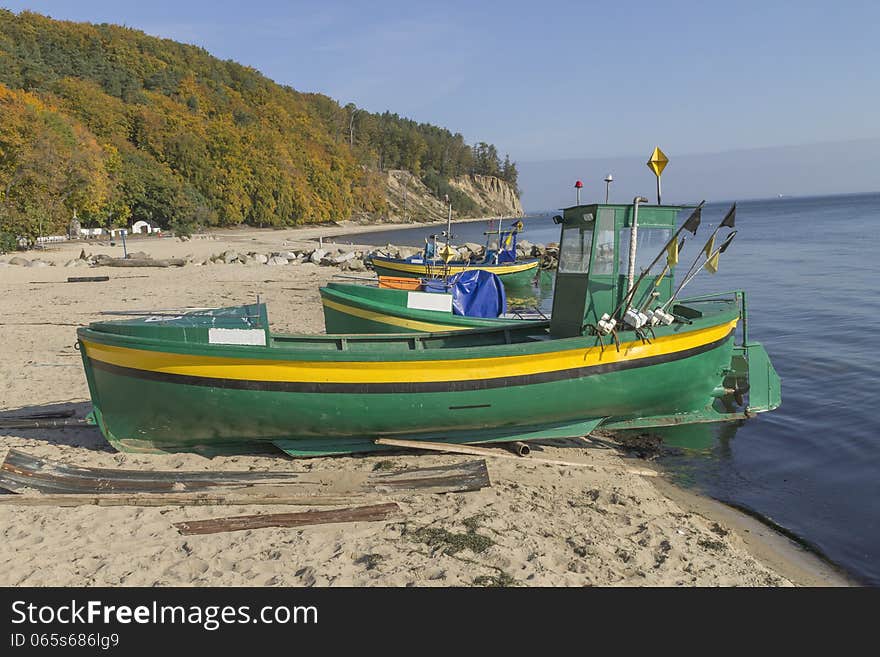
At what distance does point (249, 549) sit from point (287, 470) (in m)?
2.15

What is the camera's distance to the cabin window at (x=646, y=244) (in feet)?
29.3

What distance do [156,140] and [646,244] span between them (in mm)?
76942

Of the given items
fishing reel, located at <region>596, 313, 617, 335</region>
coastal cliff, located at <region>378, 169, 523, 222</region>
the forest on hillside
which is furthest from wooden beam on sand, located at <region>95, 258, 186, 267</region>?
coastal cliff, located at <region>378, 169, 523, 222</region>

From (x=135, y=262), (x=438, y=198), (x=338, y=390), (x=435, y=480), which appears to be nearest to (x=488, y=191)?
(x=438, y=198)

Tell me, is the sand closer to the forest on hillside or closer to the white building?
the forest on hillside

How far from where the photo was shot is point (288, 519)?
6164mm

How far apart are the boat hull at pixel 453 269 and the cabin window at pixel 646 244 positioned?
52.5 ft

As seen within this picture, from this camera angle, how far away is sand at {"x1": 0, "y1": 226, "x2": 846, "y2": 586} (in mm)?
5312

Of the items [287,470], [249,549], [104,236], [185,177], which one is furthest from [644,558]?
[185,177]

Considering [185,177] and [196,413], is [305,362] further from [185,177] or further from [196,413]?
[185,177]

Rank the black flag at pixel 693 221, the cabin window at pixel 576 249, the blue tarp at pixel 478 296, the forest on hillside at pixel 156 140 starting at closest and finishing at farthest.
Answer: the black flag at pixel 693 221, the cabin window at pixel 576 249, the blue tarp at pixel 478 296, the forest on hillside at pixel 156 140

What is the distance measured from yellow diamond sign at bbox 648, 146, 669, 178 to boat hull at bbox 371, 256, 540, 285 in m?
16.5

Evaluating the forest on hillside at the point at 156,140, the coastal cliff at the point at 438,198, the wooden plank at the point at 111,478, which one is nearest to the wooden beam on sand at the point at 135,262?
the forest on hillside at the point at 156,140

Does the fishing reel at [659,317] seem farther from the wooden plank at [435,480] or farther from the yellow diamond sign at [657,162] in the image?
the wooden plank at [435,480]
